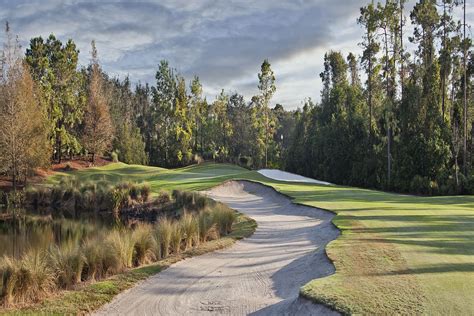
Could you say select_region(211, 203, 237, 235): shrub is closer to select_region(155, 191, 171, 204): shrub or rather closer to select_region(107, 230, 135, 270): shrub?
select_region(107, 230, 135, 270): shrub

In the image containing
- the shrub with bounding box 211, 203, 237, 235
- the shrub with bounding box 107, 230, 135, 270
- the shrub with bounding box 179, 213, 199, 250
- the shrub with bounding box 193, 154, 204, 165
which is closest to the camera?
the shrub with bounding box 107, 230, 135, 270

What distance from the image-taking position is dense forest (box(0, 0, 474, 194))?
32750 millimetres

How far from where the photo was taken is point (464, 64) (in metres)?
33.7

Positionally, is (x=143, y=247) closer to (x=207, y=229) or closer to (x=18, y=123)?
(x=207, y=229)

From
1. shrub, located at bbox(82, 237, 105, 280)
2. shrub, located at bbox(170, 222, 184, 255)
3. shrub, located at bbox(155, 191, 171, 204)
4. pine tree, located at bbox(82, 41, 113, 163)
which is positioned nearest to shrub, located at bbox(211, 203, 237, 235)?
shrub, located at bbox(170, 222, 184, 255)

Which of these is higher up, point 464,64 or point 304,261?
point 464,64

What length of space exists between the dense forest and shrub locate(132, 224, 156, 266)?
2566 centimetres

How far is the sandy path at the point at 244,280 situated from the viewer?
684 cm

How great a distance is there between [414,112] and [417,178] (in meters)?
5.98

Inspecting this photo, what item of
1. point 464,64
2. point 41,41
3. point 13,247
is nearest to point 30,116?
point 41,41

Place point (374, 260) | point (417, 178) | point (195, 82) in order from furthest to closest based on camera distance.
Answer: point (195, 82), point (417, 178), point (374, 260)

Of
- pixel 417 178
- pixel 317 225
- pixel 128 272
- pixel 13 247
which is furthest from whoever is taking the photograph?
pixel 417 178

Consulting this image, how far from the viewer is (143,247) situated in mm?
10539

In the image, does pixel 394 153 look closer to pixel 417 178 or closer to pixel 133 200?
pixel 417 178
